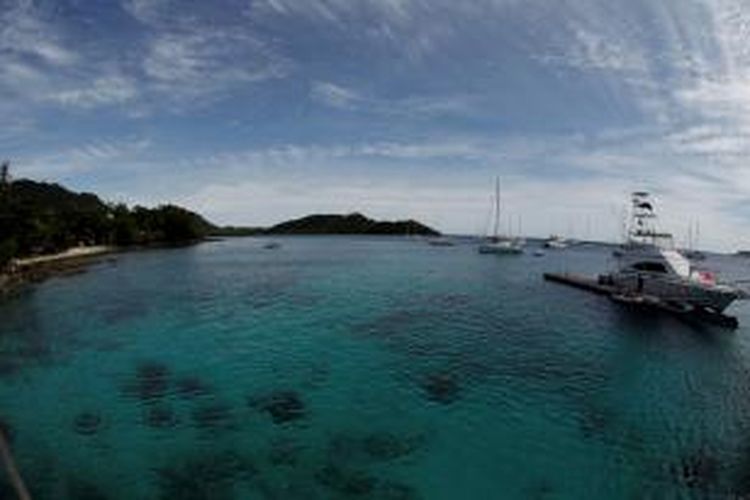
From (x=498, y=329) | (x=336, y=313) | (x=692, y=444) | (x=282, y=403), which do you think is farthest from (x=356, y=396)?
(x=336, y=313)

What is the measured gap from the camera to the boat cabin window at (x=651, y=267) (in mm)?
72750

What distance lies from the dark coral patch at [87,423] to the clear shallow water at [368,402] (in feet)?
0.43

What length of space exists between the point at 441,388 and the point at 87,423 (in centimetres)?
1722

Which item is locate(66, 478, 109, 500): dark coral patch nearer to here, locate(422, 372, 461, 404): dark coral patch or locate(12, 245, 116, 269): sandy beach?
locate(422, 372, 461, 404): dark coral patch

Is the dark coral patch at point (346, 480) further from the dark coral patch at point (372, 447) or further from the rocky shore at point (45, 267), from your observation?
the rocky shore at point (45, 267)

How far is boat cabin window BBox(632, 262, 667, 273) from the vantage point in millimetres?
72750

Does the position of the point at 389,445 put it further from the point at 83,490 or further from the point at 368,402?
the point at 83,490

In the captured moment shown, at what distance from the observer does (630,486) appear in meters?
24.7

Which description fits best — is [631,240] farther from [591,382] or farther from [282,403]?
[282,403]

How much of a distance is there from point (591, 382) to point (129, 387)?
2523 cm

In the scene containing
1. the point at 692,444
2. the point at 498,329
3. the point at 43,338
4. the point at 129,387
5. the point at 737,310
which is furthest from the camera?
the point at 737,310

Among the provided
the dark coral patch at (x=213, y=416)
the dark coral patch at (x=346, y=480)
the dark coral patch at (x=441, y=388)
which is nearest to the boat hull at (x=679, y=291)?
the dark coral patch at (x=441, y=388)

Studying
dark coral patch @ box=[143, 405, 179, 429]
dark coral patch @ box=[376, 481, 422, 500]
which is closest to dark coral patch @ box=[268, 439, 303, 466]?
dark coral patch @ box=[376, 481, 422, 500]

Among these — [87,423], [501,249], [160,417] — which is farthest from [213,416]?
[501,249]
